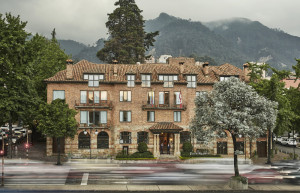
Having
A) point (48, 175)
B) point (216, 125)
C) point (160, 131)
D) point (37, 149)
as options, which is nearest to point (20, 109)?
point (37, 149)

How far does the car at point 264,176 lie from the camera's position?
3011cm

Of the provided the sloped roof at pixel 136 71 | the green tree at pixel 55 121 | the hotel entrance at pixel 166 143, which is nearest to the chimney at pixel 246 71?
the sloped roof at pixel 136 71

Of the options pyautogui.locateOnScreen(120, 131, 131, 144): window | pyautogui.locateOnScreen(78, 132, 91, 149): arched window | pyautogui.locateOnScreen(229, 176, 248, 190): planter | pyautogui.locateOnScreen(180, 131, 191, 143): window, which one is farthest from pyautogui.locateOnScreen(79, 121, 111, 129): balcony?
pyautogui.locateOnScreen(229, 176, 248, 190): planter

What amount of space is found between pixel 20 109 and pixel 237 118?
105 ft

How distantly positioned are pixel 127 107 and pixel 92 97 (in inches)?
229

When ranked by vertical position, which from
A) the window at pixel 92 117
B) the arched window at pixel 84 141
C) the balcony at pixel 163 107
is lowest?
the arched window at pixel 84 141

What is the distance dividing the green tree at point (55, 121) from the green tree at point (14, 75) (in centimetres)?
403

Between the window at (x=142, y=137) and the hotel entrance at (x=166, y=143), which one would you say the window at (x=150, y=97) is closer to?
the window at (x=142, y=137)

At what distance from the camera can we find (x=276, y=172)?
1305 inches

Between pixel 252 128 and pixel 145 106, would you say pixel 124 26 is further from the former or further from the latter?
pixel 252 128

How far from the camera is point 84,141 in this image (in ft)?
156

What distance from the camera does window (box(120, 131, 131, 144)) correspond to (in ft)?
158

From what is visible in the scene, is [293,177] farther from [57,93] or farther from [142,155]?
[57,93]

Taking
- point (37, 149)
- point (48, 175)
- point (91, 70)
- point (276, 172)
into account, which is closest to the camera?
point (48, 175)
